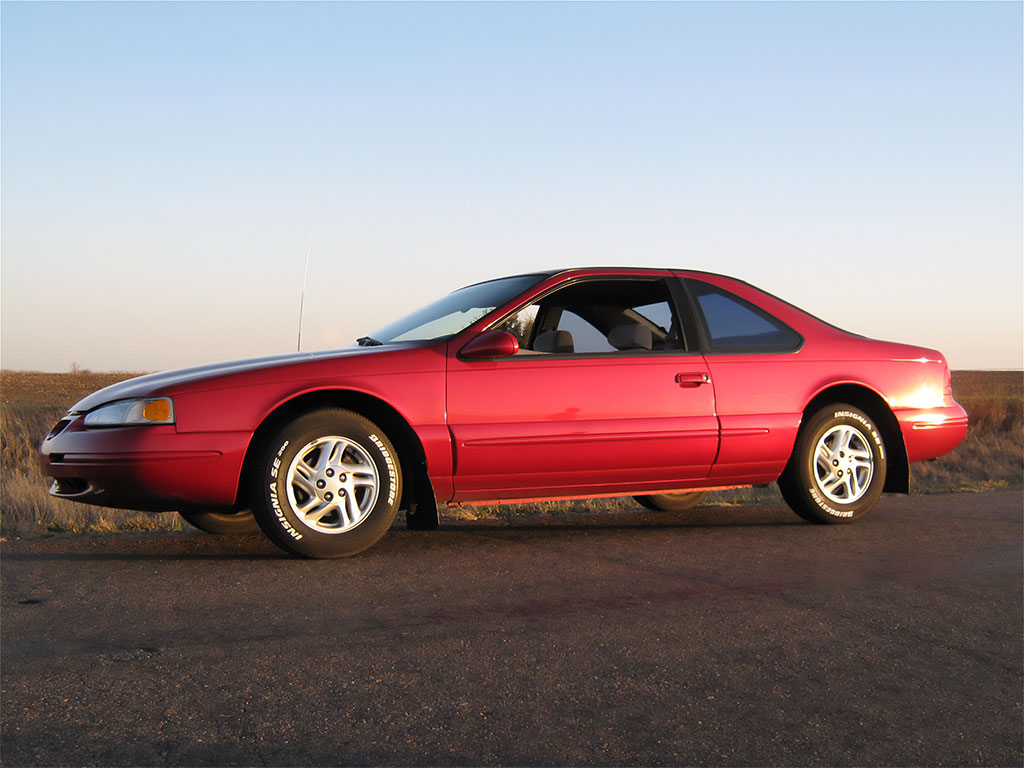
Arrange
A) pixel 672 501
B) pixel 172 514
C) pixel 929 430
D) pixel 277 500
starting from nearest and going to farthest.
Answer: pixel 277 500 → pixel 929 430 → pixel 172 514 → pixel 672 501

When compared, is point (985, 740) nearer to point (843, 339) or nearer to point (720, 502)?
point (843, 339)

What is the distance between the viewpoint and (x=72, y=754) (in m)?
2.49

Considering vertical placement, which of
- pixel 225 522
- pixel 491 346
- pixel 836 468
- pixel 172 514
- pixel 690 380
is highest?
pixel 491 346

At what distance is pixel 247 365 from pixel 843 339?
3806 mm

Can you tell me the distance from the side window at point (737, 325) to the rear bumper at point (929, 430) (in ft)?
3.21

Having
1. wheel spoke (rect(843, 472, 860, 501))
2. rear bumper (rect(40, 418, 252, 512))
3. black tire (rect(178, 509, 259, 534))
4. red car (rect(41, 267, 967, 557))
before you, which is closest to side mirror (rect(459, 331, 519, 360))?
red car (rect(41, 267, 967, 557))

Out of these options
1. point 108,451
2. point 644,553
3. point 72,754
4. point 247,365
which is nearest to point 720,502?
point 644,553

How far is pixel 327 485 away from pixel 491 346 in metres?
1.12

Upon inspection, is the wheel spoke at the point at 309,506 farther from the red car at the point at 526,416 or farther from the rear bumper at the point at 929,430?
the rear bumper at the point at 929,430

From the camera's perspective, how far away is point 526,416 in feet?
17.7

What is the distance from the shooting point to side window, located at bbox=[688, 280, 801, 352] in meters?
6.14

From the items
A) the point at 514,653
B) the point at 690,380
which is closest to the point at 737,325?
the point at 690,380

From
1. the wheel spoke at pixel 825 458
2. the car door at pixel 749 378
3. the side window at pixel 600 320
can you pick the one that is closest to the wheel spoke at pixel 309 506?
the side window at pixel 600 320

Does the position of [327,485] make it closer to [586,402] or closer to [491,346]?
[491,346]
